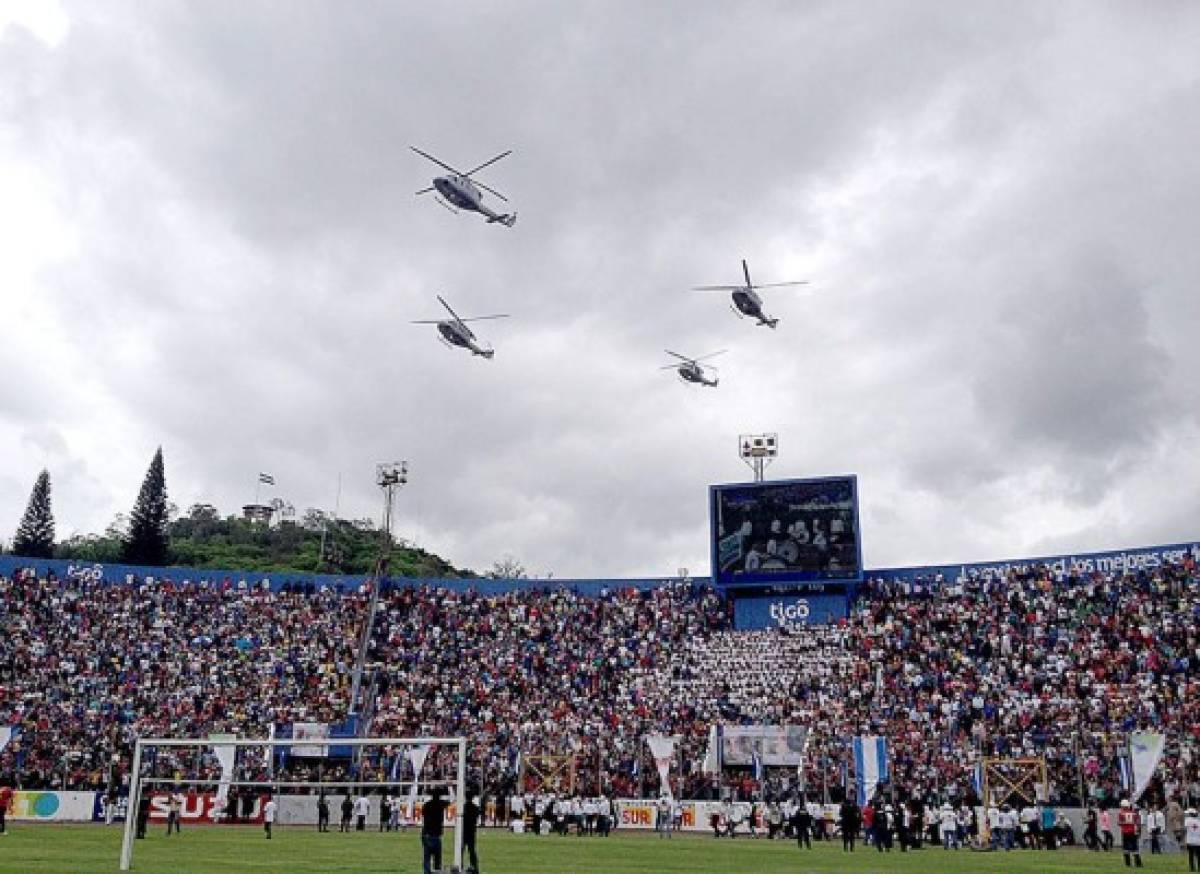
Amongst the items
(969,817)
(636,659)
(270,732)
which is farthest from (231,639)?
(969,817)

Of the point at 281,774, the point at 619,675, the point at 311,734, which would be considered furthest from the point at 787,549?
the point at 281,774

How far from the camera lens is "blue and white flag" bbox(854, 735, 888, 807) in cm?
4528

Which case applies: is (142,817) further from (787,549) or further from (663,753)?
(787,549)

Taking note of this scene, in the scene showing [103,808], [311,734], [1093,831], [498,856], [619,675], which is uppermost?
[619,675]

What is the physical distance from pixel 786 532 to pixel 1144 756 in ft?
79.3

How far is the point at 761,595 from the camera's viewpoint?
208ft

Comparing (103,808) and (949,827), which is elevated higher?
(949,827)

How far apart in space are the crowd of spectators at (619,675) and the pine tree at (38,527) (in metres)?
77.1

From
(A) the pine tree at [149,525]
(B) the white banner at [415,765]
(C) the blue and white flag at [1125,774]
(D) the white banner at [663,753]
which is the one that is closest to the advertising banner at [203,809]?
(B) the white banner at [415,765]

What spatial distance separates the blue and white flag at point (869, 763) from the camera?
4528cm

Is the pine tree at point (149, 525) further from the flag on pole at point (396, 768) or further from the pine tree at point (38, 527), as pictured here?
the flag on pole at point (396, 768)

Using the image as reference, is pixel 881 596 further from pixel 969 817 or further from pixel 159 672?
pixel 159 672

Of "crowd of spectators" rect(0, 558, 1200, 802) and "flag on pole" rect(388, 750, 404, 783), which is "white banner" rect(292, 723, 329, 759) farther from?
"flag on pole" rect(388, 750, 404, 783)

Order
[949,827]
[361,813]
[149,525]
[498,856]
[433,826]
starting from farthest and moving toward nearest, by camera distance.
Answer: [149,525]
[361,813]
[949,827]
[498,856]
[433,826]
